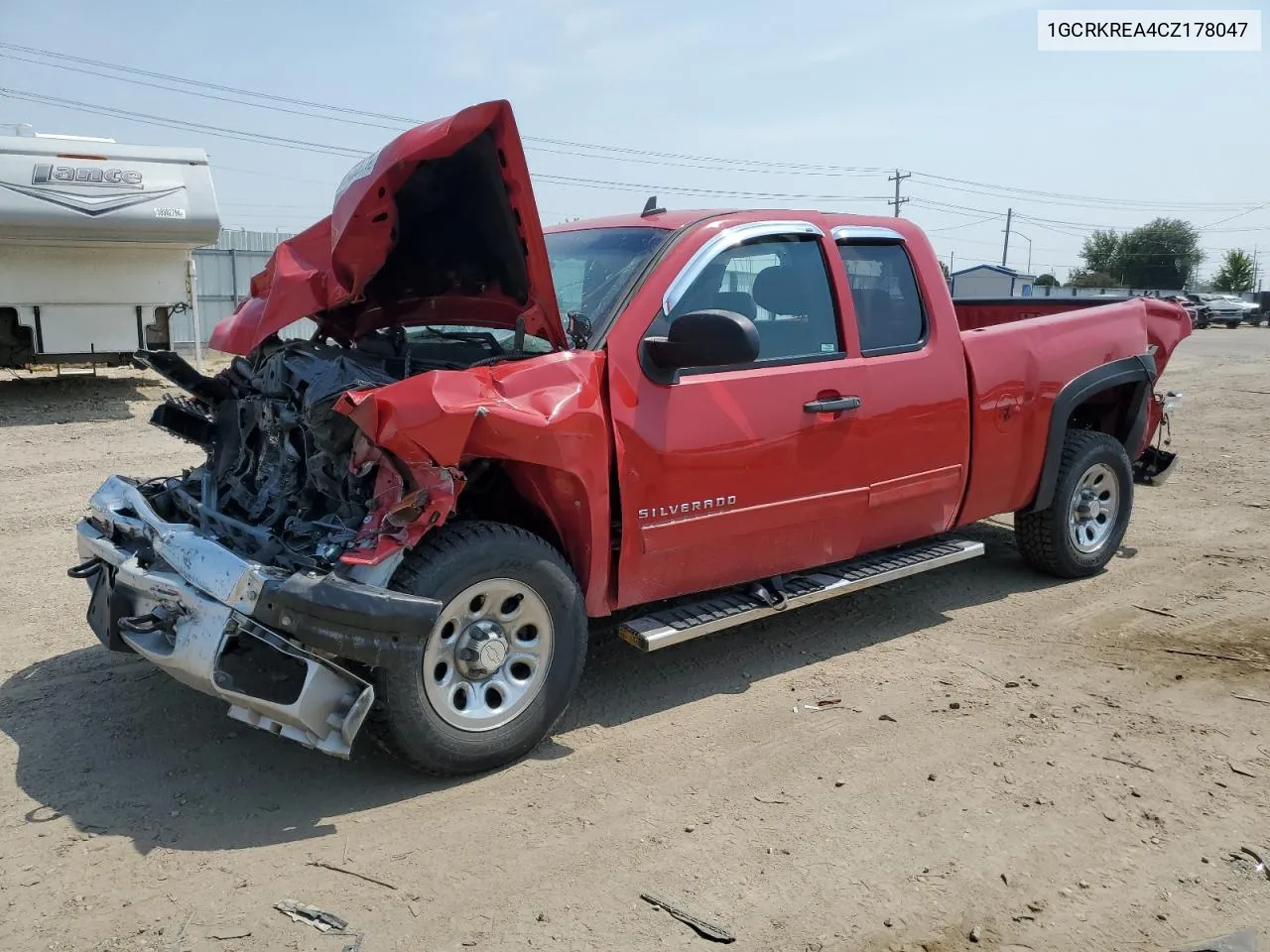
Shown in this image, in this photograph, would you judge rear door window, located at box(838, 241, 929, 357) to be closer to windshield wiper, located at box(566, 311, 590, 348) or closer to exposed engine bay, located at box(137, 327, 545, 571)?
windshield wiper, located at box(566, 311, 590, 348)

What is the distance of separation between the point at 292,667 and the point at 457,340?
Answer: 4.94 ft

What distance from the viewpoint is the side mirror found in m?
3.67

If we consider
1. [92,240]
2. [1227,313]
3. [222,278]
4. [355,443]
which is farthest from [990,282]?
[355,443]

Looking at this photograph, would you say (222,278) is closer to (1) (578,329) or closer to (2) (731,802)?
(1) (578,329)

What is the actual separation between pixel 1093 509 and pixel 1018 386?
129cm

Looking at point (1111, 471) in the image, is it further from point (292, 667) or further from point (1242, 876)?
point (292, 667)

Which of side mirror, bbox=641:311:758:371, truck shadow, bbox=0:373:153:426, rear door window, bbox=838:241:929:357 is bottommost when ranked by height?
truck shadow, bbox=0:373:153:426

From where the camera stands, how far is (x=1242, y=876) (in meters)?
3.10

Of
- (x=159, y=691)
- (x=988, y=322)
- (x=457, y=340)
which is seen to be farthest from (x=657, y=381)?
(x=988, y=322)

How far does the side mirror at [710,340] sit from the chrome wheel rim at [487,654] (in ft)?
3.46

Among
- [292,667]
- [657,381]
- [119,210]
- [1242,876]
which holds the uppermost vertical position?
[119,210]

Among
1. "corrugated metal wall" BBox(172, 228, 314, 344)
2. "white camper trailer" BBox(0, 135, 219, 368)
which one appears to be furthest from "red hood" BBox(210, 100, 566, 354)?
"corrugated metal wall" BBox(172, 228, 314, 344)

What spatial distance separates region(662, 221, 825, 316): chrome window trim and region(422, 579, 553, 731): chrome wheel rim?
1337 mm

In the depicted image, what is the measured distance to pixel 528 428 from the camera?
11.5ft
